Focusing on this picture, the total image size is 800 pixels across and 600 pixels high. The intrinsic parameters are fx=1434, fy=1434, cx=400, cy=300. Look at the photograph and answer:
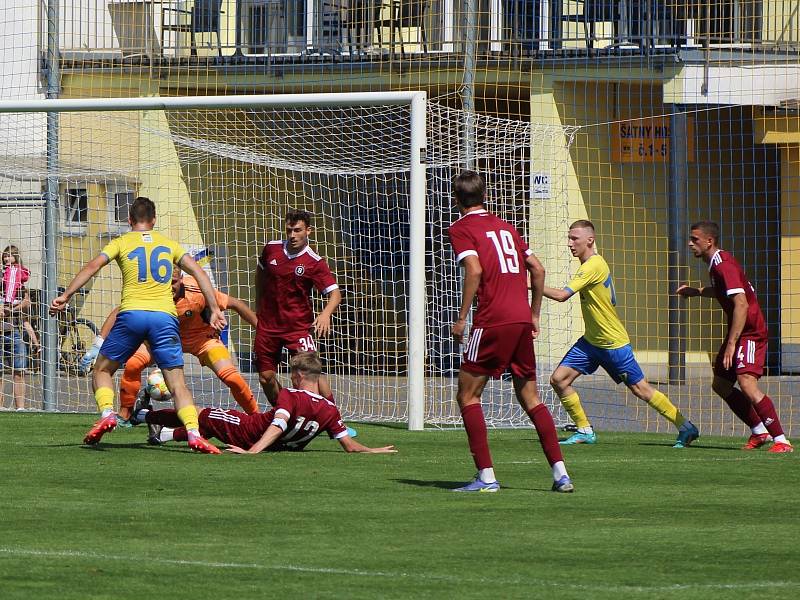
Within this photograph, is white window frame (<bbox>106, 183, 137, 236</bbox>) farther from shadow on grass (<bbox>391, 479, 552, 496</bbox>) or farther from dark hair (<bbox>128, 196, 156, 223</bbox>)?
shadow on grass (<bbox>391, 479, 552, 496</bbox>)

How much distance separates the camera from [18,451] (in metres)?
11.1

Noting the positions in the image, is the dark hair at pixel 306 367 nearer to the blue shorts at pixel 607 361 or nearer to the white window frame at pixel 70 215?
the blue shorts at pixel 607 361

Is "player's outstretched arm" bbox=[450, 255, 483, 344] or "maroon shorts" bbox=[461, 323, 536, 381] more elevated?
"player's outstretched arm" bbox=[450, 255, 483, 344]

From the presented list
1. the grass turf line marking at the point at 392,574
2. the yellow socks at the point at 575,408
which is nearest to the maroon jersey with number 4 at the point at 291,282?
the yellow socks at the point at 575,408

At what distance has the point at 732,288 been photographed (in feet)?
37.9

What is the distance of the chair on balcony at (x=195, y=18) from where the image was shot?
22453mm

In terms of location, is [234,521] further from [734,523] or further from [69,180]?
[69,180]

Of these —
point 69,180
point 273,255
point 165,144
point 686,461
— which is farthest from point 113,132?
point 686,461

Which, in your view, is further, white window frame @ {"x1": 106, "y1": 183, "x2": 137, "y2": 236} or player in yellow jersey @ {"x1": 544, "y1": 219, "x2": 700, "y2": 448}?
white window frame @ {"x1": 106, "y1": 183, "x2": 137, "y2": 236}

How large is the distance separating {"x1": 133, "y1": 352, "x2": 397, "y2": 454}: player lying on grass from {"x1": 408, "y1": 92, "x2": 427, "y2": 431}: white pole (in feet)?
8.08

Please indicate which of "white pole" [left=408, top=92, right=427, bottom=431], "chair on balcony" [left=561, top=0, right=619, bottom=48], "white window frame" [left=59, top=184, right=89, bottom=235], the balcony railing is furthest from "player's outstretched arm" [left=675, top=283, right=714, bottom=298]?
"chair on balcony" [left=561, top=0, right=619, bottom=48]

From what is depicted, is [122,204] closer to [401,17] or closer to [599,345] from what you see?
[401,17]

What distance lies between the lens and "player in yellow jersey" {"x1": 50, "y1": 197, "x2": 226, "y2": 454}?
10703 millimetres

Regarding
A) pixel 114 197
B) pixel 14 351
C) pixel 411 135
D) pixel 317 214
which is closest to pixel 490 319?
pixel 411 135
